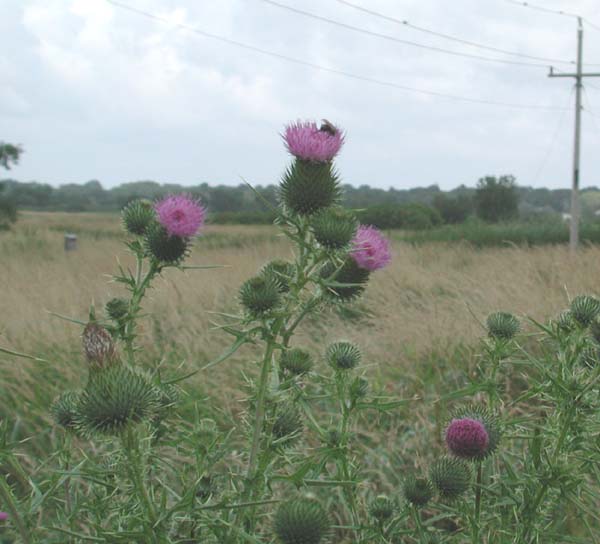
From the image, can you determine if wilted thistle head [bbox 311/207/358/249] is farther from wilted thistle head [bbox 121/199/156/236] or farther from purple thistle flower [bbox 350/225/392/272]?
wilted thistle head [bbox 121/199/156/236]

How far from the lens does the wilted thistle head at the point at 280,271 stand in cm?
188

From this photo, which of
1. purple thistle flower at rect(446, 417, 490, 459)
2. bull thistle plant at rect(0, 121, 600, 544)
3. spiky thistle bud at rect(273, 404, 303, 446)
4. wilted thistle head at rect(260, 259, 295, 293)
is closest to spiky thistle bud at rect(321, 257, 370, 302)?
bull thistle plant at rect(0, 121, 600, 544)

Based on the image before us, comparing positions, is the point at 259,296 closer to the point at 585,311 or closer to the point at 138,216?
the point at 138,216

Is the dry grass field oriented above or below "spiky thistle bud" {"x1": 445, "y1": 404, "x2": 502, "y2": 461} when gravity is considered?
below

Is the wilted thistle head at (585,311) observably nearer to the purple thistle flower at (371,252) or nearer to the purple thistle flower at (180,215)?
the purple thistle flower at (371,252)

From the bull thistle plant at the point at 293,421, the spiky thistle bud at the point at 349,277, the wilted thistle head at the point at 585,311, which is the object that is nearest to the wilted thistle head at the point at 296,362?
the bull thistle plant at the point at 293,421

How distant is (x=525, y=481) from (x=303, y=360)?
0.72m

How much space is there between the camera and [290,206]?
1.87 m

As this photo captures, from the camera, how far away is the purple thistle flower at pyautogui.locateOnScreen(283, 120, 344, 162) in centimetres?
190

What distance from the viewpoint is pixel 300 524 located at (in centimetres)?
148

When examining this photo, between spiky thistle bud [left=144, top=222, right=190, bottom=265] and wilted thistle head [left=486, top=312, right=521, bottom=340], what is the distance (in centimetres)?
110

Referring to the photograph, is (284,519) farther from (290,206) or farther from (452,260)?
(452,260)

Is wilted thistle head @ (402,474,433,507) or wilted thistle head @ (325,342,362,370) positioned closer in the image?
wilted thistle head @ (402,474,433,507)

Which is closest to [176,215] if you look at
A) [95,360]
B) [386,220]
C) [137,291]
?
[137,291]
